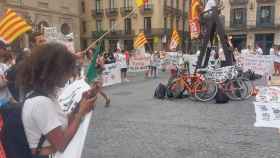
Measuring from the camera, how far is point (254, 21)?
4331 centimetres

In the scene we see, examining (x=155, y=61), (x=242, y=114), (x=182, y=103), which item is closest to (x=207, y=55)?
(x=182, y=103)

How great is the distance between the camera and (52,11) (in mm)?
37688

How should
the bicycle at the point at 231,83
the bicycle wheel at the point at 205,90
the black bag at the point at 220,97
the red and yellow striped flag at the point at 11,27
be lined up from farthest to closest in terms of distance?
the bicycle at the point at 231,83, the bicycle wheel at the point at 205,90, the black bag at the point at 220,97, the red and yellow striped flag at the point at 11,27

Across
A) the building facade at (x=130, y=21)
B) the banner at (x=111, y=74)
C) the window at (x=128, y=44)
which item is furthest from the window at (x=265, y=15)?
the banner at (x=111, y=74)

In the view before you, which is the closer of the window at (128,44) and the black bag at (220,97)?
the black bag at (220,97)

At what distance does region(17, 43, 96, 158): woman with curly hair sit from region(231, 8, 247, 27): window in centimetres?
4508

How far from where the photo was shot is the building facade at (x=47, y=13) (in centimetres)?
3266

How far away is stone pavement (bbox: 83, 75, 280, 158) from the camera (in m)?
4.98

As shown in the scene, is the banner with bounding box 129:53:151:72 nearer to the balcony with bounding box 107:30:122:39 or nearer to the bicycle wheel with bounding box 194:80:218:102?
the bicycle wheel with bounding box 194:80:218:102

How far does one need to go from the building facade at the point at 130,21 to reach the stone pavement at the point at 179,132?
36.3m

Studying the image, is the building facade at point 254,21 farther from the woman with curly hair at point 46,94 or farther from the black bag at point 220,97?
the woman with curly hair at point 46,94

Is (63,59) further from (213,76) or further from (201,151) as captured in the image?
(213,76)

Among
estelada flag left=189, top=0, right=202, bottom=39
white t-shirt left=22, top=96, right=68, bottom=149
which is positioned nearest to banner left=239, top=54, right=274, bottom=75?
estelada flag left=189, top=0, right=202, bottom=39

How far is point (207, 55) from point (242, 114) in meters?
3.64
